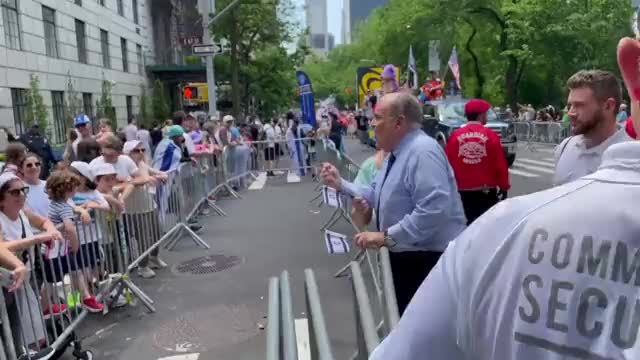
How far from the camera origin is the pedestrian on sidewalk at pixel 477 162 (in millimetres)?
5508

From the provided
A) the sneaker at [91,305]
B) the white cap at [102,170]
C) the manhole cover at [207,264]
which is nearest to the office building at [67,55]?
the manhole cover at [207,264]

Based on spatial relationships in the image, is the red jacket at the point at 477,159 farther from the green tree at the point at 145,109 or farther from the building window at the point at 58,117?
the green tree at the point at 145,109

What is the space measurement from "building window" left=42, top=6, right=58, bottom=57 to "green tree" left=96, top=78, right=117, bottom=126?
341 centimetres

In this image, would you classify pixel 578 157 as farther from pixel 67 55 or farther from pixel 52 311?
pixel 67 55

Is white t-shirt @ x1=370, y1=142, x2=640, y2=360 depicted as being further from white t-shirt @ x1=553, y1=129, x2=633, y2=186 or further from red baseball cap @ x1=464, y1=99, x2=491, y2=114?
red baseball cap @ x1=464, y1=99, x2=491, y2=114

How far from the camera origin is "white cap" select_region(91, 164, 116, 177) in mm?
6340

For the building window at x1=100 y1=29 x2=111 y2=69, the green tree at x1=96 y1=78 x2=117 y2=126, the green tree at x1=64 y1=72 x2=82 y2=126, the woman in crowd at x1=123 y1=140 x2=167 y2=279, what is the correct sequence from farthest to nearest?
the building window at x1=100 y1=29 x2=111 y2=69 < the green tree at x1=96 y1=78 x2=117 y2=126 < the green tree at x1=64 y1=72 x2=82 y2=126 < the woman in crowd at x1=123 y1=140 x2=167 y2=279

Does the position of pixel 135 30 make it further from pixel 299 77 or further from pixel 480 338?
pixel 480 338

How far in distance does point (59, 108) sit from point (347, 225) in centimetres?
1528

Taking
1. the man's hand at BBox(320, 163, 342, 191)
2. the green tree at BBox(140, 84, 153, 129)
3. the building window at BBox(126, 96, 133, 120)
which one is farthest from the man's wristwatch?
the building window at BBox(126, 96, 133, 120)

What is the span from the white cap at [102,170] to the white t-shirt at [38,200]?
0.76 m

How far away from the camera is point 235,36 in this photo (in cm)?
3422

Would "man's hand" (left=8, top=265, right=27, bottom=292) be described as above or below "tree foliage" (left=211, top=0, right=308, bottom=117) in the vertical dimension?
below

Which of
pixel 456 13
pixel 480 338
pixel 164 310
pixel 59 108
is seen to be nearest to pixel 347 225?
pixel 164 310
